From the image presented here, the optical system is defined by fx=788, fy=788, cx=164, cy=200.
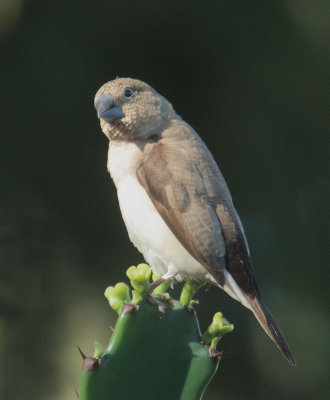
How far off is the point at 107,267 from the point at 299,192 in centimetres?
153

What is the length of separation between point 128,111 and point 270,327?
1.09m

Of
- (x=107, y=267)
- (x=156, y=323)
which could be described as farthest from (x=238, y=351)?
(x=156, y=323)

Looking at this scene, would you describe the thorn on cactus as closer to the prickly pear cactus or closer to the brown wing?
the prickly pear cactus

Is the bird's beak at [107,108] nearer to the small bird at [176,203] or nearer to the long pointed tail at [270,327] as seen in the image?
the small bird at [176,203]

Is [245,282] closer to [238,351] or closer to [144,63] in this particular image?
[238,351]

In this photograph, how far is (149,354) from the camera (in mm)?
2197

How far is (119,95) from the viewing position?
10.7 ft

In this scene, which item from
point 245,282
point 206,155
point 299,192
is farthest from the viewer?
point 299,192

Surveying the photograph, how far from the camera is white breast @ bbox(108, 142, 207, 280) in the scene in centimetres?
296

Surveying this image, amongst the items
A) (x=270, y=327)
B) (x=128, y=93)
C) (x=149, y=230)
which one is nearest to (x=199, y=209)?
(x=149, y=230)

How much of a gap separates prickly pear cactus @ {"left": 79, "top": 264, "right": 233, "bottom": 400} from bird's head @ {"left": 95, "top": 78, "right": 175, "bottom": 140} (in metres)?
1.07

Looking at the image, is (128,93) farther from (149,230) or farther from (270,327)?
(270,327)

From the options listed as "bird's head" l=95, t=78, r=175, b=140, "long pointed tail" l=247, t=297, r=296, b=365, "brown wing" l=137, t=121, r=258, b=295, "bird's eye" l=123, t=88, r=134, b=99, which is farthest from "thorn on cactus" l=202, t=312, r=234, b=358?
"bird's eye" l=123, t=88, r=134, b=99

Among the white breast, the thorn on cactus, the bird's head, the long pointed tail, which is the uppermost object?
the bird's head
